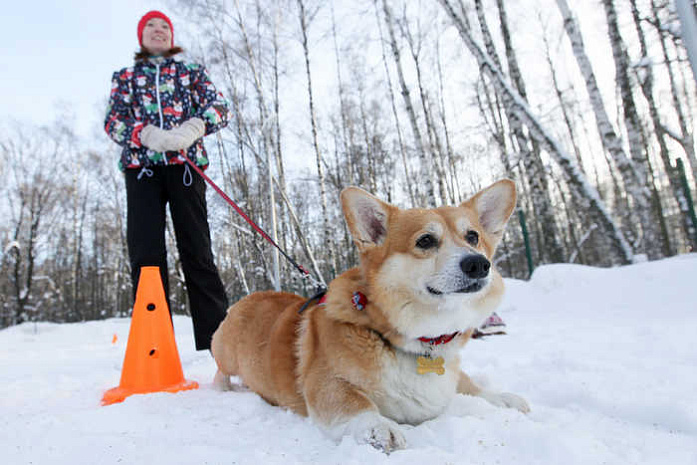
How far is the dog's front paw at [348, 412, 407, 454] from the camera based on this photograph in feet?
4.50

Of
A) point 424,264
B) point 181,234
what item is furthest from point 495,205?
point 181,234

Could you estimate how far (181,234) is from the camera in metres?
3.08

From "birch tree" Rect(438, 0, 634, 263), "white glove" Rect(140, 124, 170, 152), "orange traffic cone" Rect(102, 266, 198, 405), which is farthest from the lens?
"birch tree" Rect(438, 0, 634, 263)

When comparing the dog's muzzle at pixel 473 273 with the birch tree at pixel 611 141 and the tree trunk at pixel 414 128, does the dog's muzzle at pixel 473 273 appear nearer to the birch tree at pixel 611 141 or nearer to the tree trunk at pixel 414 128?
the birch tree at pixel 611 141

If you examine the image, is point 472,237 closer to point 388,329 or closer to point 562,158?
point 388,329

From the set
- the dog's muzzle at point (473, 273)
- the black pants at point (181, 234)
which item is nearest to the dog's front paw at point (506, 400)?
the dog's muzzle at point (473, 273)

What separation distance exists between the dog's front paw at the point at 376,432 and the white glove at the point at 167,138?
2321 mm

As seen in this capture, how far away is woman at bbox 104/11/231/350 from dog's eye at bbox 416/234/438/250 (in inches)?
76.6

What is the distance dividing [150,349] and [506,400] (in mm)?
2215

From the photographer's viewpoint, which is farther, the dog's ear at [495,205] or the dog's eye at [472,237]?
the dog's ear at [495,205]

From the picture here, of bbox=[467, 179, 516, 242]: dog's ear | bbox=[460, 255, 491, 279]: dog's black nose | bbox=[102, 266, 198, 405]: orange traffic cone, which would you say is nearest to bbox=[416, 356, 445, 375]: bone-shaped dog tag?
bbox=[460, 255, 491, 279]: dog's black nose

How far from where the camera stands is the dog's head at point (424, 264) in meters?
1.75

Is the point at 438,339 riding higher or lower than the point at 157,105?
lower

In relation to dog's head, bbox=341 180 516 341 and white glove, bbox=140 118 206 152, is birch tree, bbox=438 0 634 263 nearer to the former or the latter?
dog's head, bbox=341 180 516 341
